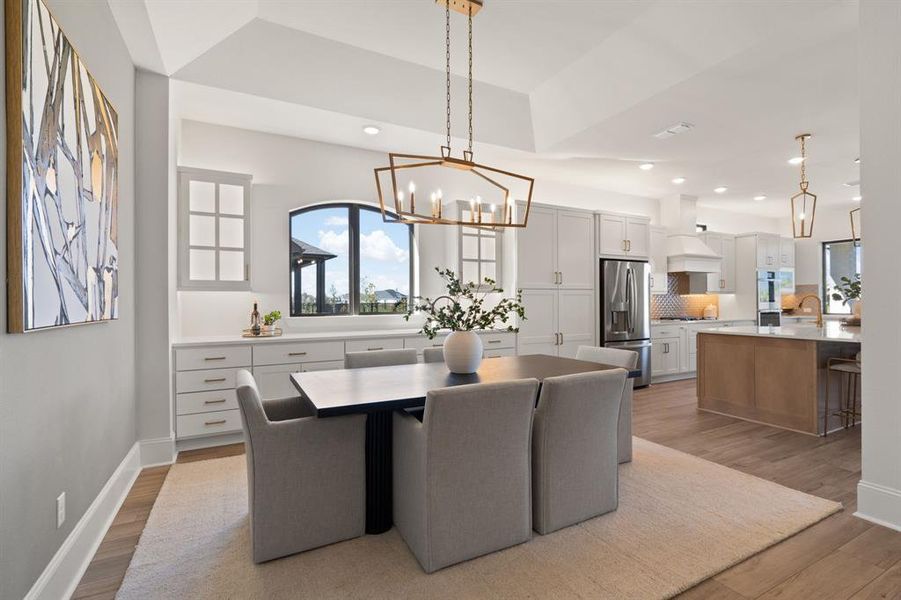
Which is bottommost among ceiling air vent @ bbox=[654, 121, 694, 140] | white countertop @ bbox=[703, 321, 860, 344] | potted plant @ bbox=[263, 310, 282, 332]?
white countertop @ bbox=[703, 321, 860, 344]

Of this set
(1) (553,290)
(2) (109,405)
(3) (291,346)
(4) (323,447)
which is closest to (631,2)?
(1) (553,290)

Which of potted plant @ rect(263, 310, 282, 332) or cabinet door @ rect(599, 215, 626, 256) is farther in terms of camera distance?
cabinet door @ rect(599, 215, 626, 256)

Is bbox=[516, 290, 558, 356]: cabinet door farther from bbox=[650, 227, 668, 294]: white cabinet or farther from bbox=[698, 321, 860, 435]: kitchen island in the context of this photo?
bbox=[650, 227, 668, 294]: white cabinet

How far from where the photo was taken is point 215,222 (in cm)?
374

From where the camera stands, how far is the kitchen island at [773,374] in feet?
12.5

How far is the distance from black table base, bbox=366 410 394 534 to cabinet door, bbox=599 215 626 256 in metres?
4.40

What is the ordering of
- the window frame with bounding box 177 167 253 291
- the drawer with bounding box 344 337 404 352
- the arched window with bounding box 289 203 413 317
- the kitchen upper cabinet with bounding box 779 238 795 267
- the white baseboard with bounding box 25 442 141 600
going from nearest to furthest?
the white baseboard with bounding box 25 442 141 600 → the window frame with bounding box 177 167 253 291 → the drawer with bounding box 344 337 404 352 → the arched window with bounding box 289 203 413 317 → the kitchen upper cabinet with bounding box 779 238 795 267

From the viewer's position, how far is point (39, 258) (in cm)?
150

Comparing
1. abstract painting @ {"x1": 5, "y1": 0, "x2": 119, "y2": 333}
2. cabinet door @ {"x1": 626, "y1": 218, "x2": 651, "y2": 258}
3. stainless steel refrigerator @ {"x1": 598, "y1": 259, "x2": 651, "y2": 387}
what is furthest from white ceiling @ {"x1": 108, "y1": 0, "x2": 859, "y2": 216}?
stainless steel refrigerator @ {"x1": 598, "y1": 259, "x2": 651, "y2": 387}

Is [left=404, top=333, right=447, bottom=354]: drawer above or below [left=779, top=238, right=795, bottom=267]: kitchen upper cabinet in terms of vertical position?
below

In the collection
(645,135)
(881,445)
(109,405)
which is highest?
(645,135)

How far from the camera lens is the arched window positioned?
177 inches

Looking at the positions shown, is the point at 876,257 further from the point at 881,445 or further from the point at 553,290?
the point at 553,290

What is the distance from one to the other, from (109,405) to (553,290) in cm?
432
